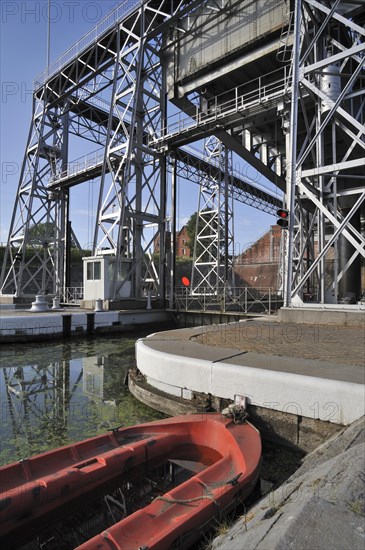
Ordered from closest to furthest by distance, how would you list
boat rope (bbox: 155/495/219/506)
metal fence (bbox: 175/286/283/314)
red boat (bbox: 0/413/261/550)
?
1. red boat (bbox: 0/413/261/550)
2. boat rope (bbox: 155/495/219/506)
3. metal fence (bbox: 175/286/283/314)

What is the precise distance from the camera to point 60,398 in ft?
22.6

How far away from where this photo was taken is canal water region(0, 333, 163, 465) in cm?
497

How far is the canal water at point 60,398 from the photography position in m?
4.97

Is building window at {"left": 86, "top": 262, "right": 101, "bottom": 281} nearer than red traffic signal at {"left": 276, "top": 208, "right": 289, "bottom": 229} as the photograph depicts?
No

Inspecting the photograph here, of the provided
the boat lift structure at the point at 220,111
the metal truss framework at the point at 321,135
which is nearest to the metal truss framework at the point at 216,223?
the boat lift structure at the point at 220,111

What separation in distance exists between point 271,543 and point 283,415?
262cm

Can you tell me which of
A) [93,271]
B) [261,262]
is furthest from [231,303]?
[261,262]

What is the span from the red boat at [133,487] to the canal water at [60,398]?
4.32ft

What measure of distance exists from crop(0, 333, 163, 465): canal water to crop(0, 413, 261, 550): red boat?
1.32 metres

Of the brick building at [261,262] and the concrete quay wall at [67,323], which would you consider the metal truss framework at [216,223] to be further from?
the brick building at [261,262]

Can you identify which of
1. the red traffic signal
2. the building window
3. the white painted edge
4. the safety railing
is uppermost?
the safety railing

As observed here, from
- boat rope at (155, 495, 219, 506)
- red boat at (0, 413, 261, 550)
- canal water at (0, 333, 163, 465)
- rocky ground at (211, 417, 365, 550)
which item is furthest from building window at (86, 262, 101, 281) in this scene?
rocky ground at (211, 417, 365, 550)

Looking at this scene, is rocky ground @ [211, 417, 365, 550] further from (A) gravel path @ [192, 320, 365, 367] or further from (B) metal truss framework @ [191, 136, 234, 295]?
(B) metal truss framework @ [191, 136, 234, 295]

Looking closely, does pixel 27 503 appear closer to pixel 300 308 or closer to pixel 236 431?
pixel 236 431
